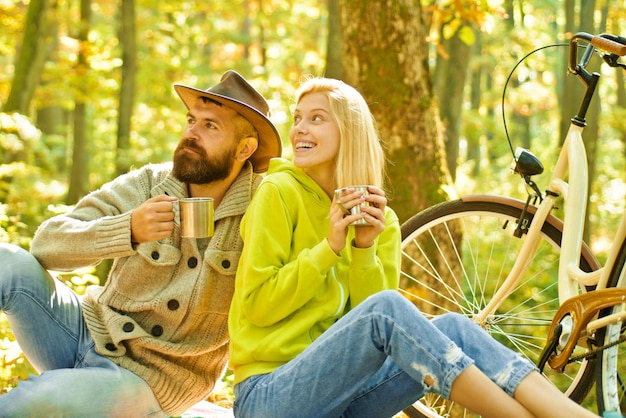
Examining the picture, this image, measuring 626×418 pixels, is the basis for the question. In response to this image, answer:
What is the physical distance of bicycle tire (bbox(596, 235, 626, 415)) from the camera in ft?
8.38

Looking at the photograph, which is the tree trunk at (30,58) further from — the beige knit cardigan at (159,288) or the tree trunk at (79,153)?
the beige knit cardigan at (159,288)

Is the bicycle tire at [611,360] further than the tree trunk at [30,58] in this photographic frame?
No

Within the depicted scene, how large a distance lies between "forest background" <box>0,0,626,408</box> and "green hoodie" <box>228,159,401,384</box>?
1033 mm

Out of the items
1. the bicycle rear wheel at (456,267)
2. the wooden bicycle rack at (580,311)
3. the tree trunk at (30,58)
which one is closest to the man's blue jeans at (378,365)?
the wooden bicycle rack at (580,311)

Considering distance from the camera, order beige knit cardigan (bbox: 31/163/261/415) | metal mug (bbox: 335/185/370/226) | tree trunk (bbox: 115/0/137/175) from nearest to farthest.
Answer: metal mug (bbox: 335/185/370/226), beige knit cardigan (bbox: 31/163/261/415), tree trunk (bbox: 115/0/137/175)

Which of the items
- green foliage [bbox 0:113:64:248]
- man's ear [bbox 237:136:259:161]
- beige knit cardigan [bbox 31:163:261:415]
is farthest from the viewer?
green foliage [bbox 0:113:64:248]

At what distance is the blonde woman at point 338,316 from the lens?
2250mm

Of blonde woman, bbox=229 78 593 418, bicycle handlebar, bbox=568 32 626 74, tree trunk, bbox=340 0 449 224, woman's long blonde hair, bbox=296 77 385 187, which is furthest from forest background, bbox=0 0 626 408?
blonde woman, bbox=229 78 593 418

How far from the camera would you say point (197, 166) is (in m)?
2.93

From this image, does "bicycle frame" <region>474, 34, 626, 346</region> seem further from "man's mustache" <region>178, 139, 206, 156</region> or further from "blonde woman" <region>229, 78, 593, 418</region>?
"man's mustache" <region>178, 139, 206, 156</region>

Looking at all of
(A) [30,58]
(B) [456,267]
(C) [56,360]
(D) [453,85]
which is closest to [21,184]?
(A) [30,58]

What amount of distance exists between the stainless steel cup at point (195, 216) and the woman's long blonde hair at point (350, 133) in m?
0.51

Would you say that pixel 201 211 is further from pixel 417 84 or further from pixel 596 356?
pixel 417 84

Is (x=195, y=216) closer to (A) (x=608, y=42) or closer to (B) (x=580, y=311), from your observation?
(B) (x=580, y=311)
